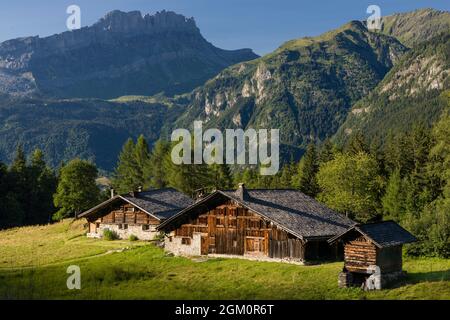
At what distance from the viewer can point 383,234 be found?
1652 inches

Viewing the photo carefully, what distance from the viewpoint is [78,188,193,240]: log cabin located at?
7081 cm

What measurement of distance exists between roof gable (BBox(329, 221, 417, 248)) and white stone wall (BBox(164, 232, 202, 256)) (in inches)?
753

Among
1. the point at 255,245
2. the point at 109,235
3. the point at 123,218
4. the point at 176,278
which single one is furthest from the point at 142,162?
the point at 176,278

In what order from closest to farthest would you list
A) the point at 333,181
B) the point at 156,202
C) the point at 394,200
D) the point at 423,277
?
the point at 423,277, the point at 394,200, the point at 156,202, the point at 333,181

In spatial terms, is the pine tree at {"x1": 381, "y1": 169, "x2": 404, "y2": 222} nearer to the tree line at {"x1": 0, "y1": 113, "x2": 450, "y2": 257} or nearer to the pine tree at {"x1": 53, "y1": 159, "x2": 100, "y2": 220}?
the tree line at {"x1": 0, "y1": 113, "x2": 450, "y2": 257}

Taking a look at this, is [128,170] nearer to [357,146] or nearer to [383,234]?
[357,146]

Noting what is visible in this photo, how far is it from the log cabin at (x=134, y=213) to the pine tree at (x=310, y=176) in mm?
26510

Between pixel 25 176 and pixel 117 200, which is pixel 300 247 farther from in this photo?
pixel 25 176

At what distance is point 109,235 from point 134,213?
4.48 m

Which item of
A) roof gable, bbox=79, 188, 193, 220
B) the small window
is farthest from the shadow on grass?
roof gable, bbox=79, 188, 193, 220

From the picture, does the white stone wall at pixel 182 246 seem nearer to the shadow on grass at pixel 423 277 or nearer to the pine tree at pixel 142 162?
the shadow on grass at pixel 423 277

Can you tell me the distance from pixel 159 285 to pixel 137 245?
71.0ft

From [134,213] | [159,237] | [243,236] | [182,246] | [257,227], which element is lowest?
[159,237]
